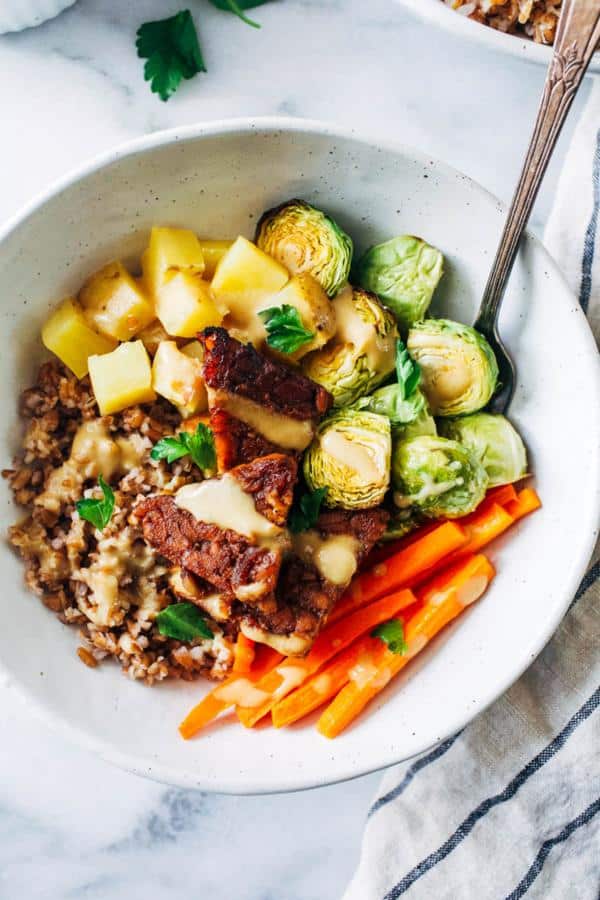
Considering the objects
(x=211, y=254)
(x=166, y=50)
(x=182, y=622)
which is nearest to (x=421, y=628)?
(x=182, y=622)

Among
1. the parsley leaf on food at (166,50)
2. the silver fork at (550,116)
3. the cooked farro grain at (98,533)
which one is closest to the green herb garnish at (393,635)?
the cooked farro grain at (98,533)

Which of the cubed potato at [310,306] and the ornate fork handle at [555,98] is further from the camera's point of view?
the cubed potato at [310,306]

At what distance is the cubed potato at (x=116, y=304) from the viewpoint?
2.45 metres

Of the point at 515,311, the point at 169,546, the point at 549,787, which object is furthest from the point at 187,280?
the point at 549,787

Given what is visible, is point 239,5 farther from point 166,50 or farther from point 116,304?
point 116,304

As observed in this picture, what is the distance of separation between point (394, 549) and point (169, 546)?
0.62 m

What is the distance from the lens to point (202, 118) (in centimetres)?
287

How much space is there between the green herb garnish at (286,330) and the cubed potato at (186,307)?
0.15 meters

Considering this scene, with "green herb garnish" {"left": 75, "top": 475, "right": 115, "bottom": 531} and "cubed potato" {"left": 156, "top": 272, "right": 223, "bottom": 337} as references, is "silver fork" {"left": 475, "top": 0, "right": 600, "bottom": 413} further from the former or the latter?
"green herb garnish" {"left": 75, "top": 475, "right": 115, "bottom": 531}

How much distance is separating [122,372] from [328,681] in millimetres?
959

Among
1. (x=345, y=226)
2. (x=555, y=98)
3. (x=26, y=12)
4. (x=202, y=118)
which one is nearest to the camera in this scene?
(x=555, y=98)

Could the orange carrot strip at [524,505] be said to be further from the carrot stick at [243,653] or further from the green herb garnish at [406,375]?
the carrot stick at [243,653]

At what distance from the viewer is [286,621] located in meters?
2.29

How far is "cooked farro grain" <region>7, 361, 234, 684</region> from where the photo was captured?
244 centimetres
